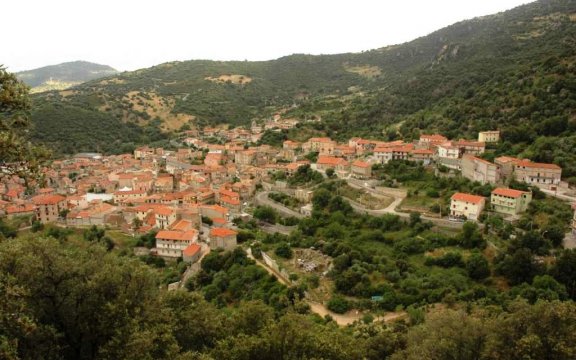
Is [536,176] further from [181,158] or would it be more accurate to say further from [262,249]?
[181,158]

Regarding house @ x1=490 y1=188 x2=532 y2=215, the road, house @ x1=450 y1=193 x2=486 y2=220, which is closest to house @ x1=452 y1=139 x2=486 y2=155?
the road

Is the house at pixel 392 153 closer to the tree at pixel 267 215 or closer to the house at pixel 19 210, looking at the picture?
the tree at pixel 267 215

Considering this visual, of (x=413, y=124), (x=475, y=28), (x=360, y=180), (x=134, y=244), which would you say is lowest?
(x=134, y=244)

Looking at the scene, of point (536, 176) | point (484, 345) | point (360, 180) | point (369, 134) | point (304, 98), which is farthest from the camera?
point (304, 98)

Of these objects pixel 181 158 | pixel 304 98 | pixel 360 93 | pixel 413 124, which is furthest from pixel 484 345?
pixel 304 98

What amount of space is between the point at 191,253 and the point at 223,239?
2516 millimetres

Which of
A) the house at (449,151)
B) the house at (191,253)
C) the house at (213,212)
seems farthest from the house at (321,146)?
the house at (191,253)

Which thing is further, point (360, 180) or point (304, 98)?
point (304, 98)

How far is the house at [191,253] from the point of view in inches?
1262

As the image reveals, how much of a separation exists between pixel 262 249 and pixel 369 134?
32.3 m

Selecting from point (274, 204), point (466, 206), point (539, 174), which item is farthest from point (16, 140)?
point (539, 174)

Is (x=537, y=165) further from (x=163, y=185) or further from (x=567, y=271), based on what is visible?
(x=163, y=185)

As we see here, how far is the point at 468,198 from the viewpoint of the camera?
31.5 metres

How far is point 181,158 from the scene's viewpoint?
195 feet
